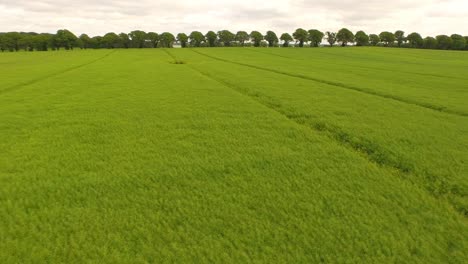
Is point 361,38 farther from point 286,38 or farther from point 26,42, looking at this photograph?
point 26,42

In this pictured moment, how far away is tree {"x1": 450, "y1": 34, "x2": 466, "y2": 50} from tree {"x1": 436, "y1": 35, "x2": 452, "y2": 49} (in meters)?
1.17

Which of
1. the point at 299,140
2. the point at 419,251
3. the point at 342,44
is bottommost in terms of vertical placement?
the point at 419,251

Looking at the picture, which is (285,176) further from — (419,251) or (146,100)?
(146,100)

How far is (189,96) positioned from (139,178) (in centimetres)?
1046

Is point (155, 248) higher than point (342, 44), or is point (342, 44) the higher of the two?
point (342, 44)

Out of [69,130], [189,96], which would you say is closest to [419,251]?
[69,130]

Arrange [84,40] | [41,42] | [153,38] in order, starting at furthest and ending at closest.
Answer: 1. [153,38]
2. [84,40]
3. [41,42]

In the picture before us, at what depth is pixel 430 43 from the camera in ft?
362

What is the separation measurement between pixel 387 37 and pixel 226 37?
7640 centimetres

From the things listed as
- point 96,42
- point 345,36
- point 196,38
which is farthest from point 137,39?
point 345,36

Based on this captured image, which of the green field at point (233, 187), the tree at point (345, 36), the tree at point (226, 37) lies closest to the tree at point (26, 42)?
the tree at point (226, 37)

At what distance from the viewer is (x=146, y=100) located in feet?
49.2

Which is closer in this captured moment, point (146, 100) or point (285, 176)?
point (285, 176)

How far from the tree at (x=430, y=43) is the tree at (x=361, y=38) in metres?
22.7
